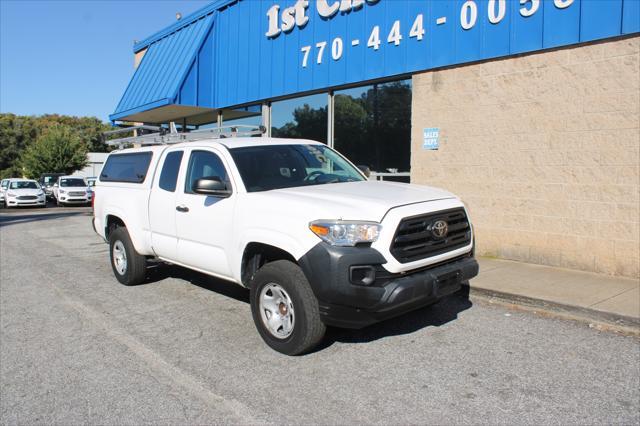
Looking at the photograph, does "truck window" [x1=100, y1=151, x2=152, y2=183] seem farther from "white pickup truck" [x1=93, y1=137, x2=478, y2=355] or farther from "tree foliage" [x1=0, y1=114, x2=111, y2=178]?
"tree foliage" [x1=0, y1=114, x2=111, y2=178]

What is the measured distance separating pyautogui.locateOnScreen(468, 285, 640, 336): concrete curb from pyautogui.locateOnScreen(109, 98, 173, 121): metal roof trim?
1078 centimetres

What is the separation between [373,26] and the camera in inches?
382

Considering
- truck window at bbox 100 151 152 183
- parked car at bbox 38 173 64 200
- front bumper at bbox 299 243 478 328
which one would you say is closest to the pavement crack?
front bumper at bbox 299 243 478 328

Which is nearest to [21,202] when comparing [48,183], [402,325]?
[48,183]

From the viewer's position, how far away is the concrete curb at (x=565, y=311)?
4.95 metres

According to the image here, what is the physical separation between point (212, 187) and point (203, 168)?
2.81ft

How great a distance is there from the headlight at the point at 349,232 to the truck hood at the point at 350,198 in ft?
0.18

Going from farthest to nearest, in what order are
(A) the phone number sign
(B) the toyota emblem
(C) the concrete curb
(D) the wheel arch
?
(A) the phone number sign
(C) the concrete curb
(D) the wheel arch
(B) the toyota emblem

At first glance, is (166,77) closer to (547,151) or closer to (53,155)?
(547,151)

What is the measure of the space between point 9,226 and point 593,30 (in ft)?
52.6

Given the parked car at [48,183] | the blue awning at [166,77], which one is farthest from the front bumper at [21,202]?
the blue awning at [166,77]

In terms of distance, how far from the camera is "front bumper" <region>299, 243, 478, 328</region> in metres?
3.87

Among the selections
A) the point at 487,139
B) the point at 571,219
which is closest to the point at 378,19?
the point at 487,139

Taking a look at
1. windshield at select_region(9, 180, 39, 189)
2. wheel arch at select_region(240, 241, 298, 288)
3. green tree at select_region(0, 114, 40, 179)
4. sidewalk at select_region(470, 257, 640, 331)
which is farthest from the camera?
green tree at select_region(0, 114, 40, 179)
